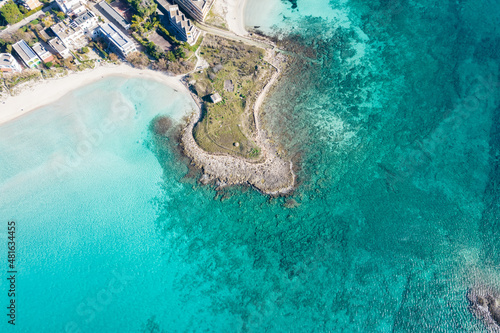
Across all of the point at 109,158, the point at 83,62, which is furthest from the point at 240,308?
the point at 83,62

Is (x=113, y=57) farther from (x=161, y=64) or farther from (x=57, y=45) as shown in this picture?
(x=57, y=45)

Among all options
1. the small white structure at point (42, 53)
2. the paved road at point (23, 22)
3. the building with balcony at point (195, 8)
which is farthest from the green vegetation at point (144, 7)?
the small white structure at point (42, 53)

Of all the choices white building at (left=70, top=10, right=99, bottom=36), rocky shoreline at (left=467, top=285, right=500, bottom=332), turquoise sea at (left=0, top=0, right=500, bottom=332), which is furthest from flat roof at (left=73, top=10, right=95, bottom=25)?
rocky shoreline at (left=467, top=285, right=500, bottom=332)

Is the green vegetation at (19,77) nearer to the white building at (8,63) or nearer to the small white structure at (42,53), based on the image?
the white building at (8,63)

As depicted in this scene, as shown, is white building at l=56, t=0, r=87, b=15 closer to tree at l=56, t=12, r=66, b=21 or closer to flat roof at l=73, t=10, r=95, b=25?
tree at l=56, t=12, r=66, b=21

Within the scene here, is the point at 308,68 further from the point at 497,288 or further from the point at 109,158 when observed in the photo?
the point at 497,288
